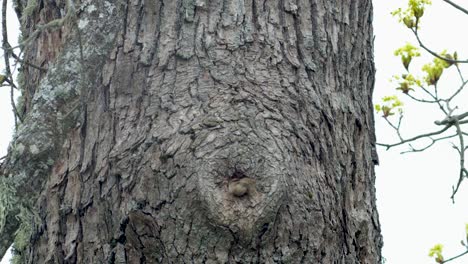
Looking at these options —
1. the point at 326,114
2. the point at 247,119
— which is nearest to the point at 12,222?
the point at 247,119

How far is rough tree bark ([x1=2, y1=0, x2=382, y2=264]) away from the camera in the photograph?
63.7 inches

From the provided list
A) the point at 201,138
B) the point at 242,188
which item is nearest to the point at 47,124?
the point at 201,138

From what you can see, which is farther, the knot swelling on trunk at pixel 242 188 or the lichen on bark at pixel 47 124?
the lichen on bark at pixel 47 124

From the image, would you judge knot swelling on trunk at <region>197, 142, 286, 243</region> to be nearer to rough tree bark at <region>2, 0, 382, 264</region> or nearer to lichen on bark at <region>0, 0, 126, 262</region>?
rough tree bark at <region>2, 0, 382, 264</region>

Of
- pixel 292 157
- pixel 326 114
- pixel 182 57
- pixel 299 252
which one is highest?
pixel 182 57

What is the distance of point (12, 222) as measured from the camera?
1.88 metres

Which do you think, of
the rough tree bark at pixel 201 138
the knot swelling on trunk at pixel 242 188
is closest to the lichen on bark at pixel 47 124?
the rough tree bark at pixel 201 138

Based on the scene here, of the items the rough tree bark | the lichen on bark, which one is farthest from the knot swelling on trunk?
the lichen on bark

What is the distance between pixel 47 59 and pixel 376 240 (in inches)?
36.9

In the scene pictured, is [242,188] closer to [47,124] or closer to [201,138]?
[201,138]

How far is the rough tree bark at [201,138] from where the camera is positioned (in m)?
1.62

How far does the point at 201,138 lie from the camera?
65.5 inches

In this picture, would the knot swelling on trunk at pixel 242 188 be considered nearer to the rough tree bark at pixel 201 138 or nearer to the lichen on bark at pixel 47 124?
the rough tree bark at pixel 201 138

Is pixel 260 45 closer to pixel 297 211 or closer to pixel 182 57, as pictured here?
pixel 182 57
